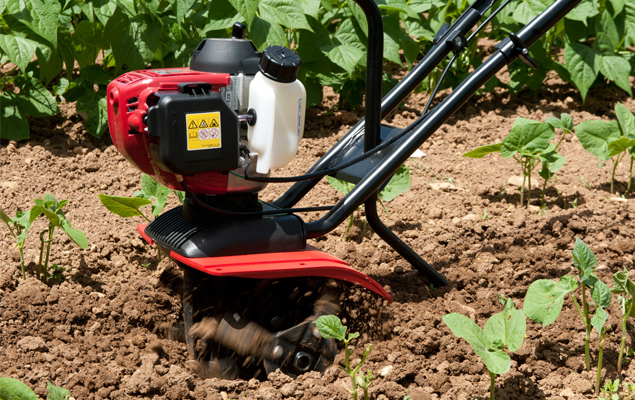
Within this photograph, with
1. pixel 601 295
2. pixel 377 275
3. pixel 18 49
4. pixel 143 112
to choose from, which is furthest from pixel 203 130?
pixel 18 49

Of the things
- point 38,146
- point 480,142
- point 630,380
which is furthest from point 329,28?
point 630,380

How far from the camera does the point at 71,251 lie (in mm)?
2207

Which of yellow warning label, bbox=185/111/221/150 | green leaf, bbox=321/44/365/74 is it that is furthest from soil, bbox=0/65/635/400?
yellow warning label, bbox=185/111/221/150

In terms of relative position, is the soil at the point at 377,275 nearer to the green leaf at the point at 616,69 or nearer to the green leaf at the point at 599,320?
the green leaf at the point at 599,320

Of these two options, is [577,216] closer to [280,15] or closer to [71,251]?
[280,15]

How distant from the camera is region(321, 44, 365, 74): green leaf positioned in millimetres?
2918

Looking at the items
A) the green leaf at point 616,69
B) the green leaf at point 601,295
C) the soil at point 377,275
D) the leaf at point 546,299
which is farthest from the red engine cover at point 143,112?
the green leaf at point 616,69

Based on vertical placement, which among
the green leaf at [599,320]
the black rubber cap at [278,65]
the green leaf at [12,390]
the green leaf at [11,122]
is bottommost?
the green leaf at [11,122]

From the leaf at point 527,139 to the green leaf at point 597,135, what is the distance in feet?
0.51

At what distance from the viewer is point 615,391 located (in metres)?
1.62

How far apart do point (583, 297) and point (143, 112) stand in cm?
112

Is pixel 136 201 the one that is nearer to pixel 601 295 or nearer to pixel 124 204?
pixel 124 204

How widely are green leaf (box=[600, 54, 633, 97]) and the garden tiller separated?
1.91 m

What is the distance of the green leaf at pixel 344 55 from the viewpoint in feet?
9.57
